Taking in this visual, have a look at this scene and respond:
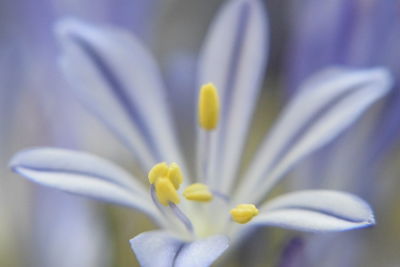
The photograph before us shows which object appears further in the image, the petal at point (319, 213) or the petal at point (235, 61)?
the petal at point (235, 61)

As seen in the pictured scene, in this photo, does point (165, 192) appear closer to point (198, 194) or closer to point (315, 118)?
point (198, 194)

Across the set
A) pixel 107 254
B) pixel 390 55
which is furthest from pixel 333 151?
pixel 107 254

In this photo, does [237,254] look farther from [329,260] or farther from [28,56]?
[28,56]

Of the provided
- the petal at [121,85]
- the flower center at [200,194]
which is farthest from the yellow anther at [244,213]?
the petal at [121,85]

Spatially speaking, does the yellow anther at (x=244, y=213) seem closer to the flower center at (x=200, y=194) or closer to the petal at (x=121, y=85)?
the flower center at (x=200, y=194)

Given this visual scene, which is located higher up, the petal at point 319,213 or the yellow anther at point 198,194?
the yellow anther at point 198,194

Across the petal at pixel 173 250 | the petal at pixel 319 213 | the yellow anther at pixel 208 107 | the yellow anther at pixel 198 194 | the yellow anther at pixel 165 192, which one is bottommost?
the petal at pixel 319 213

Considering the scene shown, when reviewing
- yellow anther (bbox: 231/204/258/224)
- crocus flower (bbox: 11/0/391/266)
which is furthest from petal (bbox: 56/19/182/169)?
yellow anther (bbox: 231/204/258/224)

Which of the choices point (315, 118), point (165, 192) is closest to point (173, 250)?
point (165, 192)
